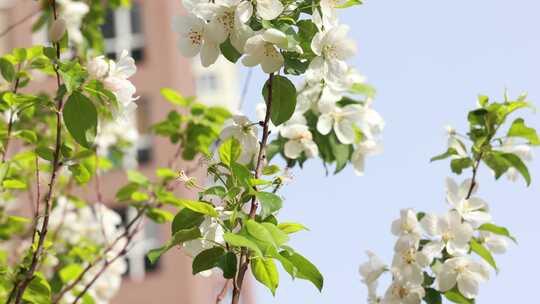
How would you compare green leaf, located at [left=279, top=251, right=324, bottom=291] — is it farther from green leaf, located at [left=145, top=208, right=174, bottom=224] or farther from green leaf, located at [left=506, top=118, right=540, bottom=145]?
green leaf, located at [left=145, top=208, right=174, bottom=224]

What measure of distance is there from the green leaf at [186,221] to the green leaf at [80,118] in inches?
10.6

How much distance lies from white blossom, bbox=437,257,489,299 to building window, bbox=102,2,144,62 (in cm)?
1634

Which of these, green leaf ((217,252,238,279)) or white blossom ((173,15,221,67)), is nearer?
green leaf ((217,252,238,279))

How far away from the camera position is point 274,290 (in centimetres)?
148

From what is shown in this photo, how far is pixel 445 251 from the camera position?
84.7 inches

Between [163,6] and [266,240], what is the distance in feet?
56.6

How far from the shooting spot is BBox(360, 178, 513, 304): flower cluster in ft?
6.79

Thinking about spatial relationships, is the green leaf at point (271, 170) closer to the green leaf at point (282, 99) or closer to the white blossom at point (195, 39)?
the green leaf at point (282, 99)

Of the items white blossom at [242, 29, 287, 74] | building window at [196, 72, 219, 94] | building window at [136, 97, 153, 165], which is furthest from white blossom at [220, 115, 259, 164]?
building window at [196, 72, 219, 94]

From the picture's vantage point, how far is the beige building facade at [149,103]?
650 inches

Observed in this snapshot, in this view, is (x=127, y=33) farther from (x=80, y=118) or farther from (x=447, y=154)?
(x=80, y=118)

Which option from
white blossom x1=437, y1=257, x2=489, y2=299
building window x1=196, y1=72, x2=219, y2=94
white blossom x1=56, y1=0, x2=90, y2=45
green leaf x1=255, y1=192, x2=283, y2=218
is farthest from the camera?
building window x1=196, y1=72, x2=219, y2=94

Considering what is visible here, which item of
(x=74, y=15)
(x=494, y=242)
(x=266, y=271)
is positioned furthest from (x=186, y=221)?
(x=74, y=15)

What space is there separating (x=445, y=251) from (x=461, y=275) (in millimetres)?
106
